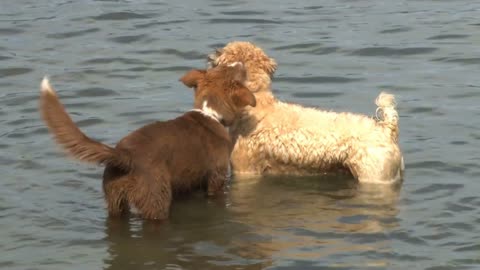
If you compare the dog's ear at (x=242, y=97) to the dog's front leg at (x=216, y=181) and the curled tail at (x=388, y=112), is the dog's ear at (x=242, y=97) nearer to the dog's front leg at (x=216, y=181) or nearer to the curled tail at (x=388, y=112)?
the dog's front leg at (x=216, y=181)

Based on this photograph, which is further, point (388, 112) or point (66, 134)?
point (388, 112)

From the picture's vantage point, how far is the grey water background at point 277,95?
8.50 m

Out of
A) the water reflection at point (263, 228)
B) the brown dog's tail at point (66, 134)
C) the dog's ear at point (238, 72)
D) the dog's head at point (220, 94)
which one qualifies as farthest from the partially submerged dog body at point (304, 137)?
the brown dog's tail at point (66, 134)

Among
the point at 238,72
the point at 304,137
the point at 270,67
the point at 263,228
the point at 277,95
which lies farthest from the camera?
the point at 277,95

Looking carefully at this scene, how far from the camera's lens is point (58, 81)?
13.0 m

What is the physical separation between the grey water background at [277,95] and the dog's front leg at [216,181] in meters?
0.24

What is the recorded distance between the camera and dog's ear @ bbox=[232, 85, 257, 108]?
30.2ft

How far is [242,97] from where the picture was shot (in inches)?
362

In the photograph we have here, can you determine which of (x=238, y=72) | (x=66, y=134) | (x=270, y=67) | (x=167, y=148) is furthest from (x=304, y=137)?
(x=66, y=134)

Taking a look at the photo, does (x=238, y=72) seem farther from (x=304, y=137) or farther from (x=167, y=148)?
(x=167, y=148)

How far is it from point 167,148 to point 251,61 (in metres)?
1.79

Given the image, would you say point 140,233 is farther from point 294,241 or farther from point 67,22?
point 67,22

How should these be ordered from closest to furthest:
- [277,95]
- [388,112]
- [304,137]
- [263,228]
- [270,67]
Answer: [263,228] → [388,112] → [304,137] → [270,67] → [277,95]

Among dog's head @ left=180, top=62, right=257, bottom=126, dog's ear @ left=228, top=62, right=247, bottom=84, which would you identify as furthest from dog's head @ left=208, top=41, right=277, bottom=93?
dog's head @ left=180, top=62, right=257, bottom=126
